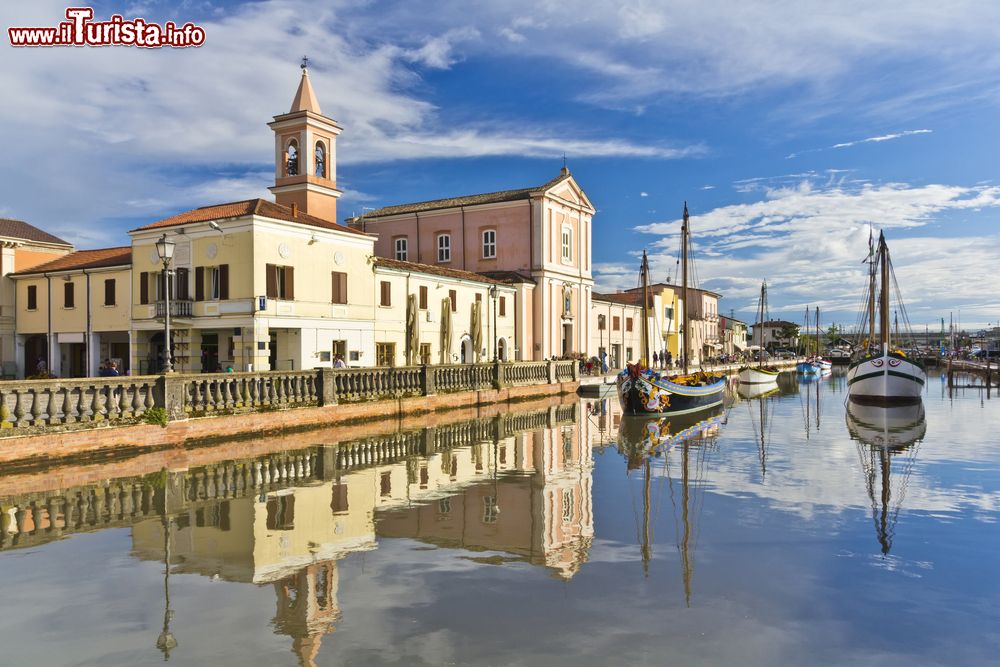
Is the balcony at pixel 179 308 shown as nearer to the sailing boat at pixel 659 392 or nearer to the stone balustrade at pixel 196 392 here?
the stone balustrade at pixel 196 392

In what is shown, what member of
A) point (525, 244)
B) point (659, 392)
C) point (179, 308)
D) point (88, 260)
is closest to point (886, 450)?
point (659, 392)

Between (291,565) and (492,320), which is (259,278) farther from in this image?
(291,565)

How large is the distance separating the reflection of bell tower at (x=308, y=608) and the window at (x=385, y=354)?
26.3 meters

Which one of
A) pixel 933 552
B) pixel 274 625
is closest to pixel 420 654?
pixel 274 625

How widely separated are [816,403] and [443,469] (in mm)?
31681

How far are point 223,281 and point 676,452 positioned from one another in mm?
19433

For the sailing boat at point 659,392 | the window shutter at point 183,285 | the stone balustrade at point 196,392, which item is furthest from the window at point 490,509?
the window shutter at point 183,285

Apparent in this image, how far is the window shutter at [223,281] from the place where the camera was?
29.5m

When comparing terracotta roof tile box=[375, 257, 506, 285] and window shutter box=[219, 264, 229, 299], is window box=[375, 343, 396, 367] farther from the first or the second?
window shutter box=[219, 264, 229, 299]

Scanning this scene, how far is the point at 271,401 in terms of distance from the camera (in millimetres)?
22125

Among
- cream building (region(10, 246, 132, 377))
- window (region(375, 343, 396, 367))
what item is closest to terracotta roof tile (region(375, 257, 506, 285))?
window (region(375, 343, 396, 367))

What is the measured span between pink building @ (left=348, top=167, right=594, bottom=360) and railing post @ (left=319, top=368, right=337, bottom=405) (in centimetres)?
2413

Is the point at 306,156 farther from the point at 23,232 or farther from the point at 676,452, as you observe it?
the point at 676,452

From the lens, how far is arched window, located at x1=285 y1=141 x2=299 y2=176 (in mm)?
40656
